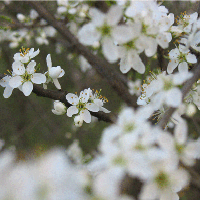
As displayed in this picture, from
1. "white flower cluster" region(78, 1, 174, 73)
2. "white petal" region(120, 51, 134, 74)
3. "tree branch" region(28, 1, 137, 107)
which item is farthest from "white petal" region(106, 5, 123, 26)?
"tree branch" region(28, 1, 137, 107)

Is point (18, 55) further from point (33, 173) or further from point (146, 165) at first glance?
point (146, 165)

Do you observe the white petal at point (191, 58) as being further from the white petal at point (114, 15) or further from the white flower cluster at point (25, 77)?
the white flower cluster at point (25, 77)

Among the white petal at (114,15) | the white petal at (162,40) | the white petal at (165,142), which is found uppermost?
the white petal at (114,15)

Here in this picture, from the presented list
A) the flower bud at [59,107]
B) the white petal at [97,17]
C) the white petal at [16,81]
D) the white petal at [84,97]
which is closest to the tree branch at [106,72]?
the white petal at [84,97]

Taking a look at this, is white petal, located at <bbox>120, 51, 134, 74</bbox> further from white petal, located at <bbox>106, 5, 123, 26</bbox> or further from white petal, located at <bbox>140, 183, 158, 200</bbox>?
white petal, located at <bbox>140, 183, 158, 200</bbox>

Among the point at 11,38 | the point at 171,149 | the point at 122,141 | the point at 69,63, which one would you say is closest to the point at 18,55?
the point at 122,141

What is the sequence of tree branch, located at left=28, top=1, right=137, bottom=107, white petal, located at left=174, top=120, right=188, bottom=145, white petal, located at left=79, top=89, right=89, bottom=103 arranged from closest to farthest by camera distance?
white petal, located at left=174, top=120, right=188, bottom=145 < white petal, located at left=79, top=89, right=89, bottom=103 < tree branch, located at left=28, top=1, right=137, bottom=107
